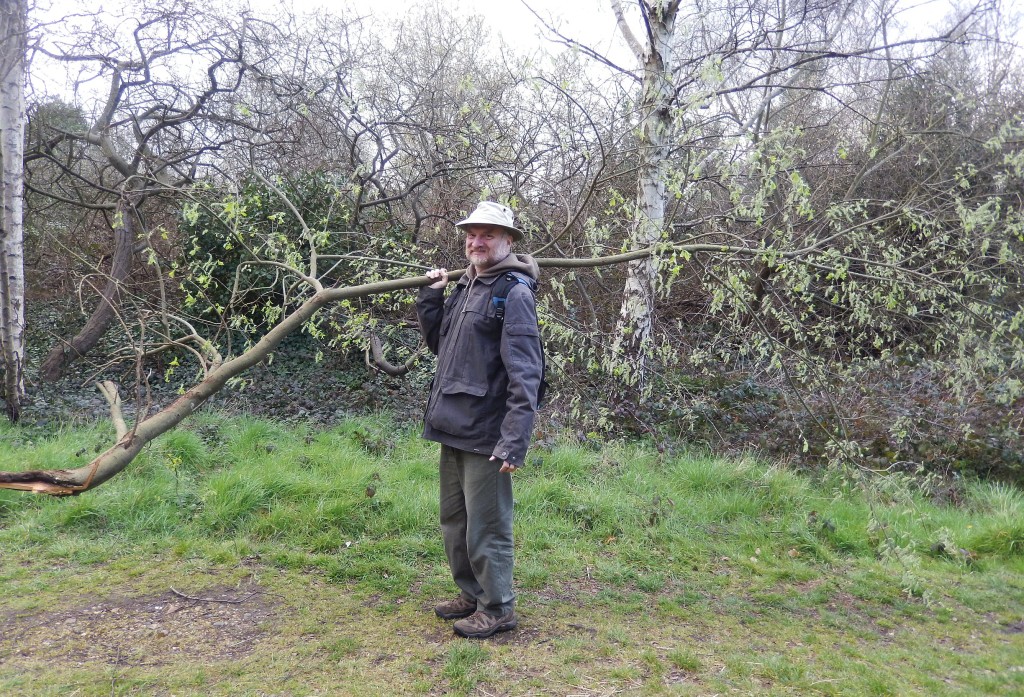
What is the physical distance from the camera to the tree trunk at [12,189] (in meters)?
6.88

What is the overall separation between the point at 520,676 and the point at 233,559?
1984mm

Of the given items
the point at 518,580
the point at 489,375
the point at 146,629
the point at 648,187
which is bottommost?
the point at 518,580

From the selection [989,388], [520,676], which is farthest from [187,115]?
[989,388]

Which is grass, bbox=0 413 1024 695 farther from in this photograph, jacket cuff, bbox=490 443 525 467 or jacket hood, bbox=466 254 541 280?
jacket hood, bbox=466 254 541 280

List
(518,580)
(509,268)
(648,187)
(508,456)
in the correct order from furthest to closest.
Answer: (648,187)
(518,580)
(509,268)
(508,456)

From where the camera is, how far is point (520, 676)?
325 centimetres

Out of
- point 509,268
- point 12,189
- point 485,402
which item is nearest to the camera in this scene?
point 485,402

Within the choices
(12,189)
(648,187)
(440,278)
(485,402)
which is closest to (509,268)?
(440,278)

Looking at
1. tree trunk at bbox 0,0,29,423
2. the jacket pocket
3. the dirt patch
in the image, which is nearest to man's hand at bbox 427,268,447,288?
the jacket pocket

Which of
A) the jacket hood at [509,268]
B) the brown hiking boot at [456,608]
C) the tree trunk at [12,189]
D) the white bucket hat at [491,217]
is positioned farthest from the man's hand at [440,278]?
the tree trunk at [12,189]

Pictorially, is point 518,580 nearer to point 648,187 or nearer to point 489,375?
point 489,375

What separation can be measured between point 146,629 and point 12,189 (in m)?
5.33

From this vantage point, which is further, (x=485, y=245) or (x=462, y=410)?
(x=485, y=245)

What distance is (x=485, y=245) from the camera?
3488mm
